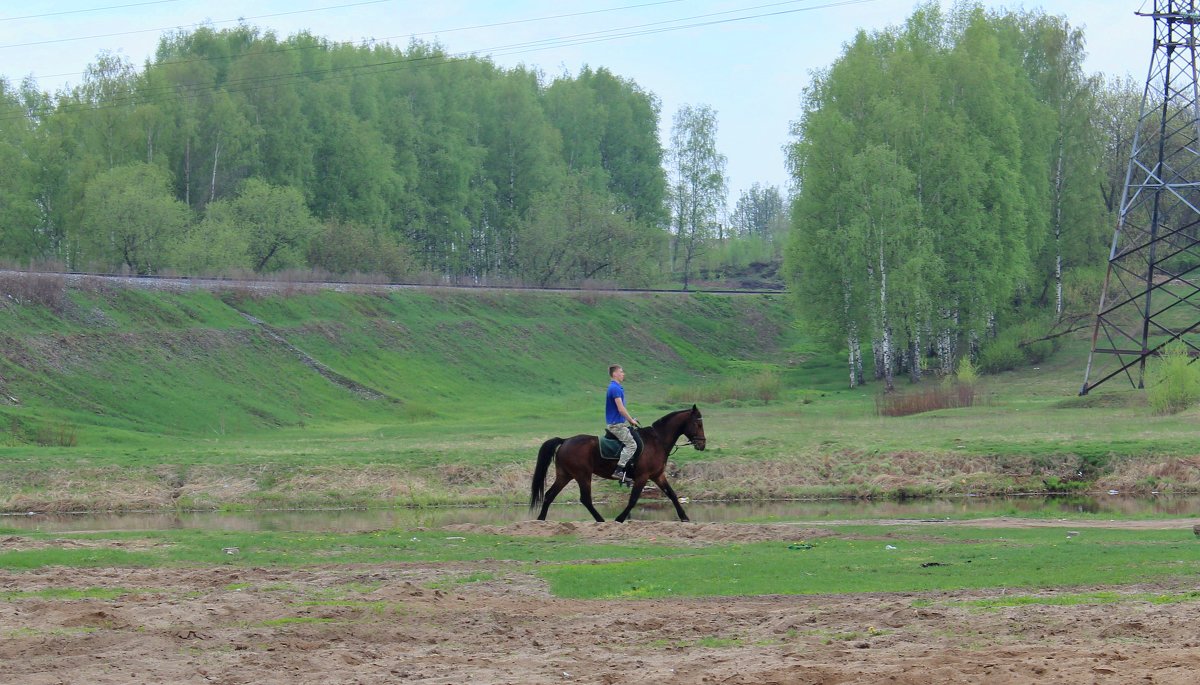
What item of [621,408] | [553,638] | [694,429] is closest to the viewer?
[553,638]

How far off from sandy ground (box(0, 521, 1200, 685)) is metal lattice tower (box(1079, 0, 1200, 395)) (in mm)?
33939

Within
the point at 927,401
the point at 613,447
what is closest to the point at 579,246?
the point at 927,401

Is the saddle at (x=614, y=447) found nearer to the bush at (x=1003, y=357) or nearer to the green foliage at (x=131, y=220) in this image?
the bush at (x=1003, y=357)

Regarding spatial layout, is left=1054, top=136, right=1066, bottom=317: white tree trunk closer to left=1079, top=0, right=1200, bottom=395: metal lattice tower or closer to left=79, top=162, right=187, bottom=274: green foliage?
left=1079, top=0, right=1200, bottom=395: metal lattice tower

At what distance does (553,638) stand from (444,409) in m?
44.8

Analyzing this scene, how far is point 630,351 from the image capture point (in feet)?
254

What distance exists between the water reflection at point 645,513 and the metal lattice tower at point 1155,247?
1907cm

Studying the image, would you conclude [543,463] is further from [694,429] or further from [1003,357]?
[1003,357]

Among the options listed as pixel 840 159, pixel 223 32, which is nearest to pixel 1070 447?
pixel 840 159

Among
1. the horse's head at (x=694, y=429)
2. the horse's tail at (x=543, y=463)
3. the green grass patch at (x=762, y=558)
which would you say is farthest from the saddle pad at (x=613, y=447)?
the green grass patch at (x=762, y=558)

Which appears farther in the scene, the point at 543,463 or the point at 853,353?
the point at 853,353

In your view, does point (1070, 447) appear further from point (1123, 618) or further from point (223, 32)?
point (223, 32)

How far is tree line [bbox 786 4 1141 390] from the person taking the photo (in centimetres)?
5869

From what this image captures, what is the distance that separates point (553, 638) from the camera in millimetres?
12008
